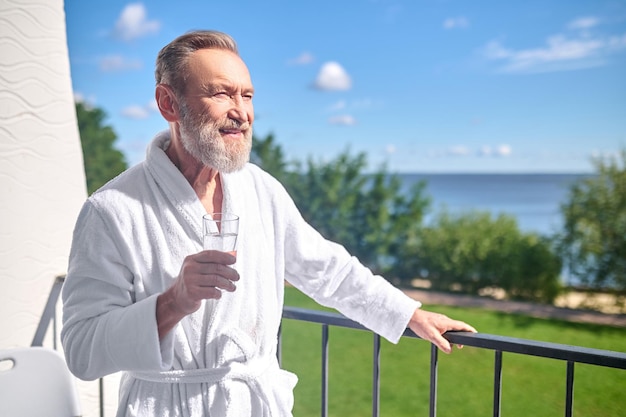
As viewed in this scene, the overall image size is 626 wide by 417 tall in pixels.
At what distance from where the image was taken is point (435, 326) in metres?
1.58

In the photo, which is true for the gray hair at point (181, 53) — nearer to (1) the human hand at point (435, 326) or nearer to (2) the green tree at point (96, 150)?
(1) the human hand at point (435, 326)

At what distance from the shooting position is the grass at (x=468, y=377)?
8414 millimetres

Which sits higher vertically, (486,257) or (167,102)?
(167,102)

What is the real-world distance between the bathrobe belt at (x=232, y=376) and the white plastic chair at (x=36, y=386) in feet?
1.29

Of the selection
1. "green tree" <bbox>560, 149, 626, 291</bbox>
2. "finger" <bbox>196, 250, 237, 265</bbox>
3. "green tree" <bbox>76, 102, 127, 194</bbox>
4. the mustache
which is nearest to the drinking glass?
"finger" <bbox>196, 250, 237, 265</bbox>

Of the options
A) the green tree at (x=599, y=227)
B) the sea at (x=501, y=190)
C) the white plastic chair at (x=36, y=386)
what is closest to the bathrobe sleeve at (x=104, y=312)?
the white plastic chair at (x=36, y=386)

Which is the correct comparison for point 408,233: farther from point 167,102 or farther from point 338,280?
point 167,102

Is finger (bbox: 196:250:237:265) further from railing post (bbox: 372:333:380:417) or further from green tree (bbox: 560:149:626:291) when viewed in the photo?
green tree (bbox: 560:149:626:291)

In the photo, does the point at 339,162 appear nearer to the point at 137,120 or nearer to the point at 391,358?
the point at 391,358

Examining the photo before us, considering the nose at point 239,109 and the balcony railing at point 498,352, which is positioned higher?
the nose at point 239,109

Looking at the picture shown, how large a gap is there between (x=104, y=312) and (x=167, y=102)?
1.63 ft

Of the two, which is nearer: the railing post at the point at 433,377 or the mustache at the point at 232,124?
the mustache at the point at 232,124

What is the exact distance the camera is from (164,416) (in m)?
1.33

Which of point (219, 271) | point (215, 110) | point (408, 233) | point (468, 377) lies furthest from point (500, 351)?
point (408, 233)
